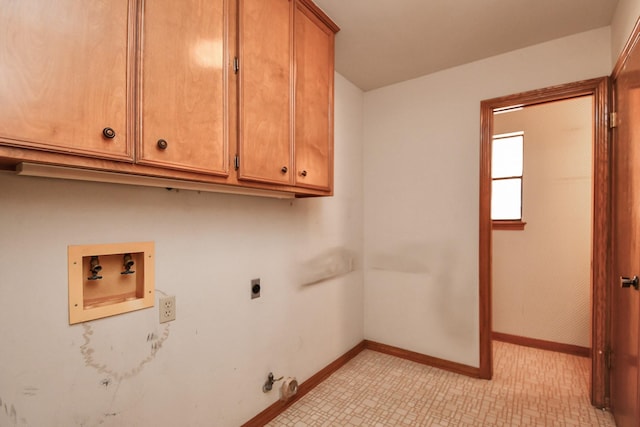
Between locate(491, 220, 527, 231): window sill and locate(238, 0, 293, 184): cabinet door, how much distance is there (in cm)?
251

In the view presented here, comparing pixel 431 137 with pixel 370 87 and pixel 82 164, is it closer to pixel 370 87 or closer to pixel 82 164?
pixel 370 87

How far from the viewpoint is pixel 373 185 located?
2.90m

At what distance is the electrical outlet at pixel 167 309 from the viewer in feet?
4.50

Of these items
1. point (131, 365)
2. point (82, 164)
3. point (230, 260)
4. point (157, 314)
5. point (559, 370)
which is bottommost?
point (559, 370)

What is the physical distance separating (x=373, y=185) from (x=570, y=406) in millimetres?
2088

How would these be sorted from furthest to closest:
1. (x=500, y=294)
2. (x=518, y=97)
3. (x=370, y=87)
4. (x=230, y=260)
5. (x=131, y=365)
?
(x=500, y=294) < (x=370, y=87) < (x=518, y=97) < (x=230, y=260) < (x=131, y=365)

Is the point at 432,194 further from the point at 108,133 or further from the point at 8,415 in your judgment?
the point at 8,415

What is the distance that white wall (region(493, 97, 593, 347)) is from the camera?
275cm

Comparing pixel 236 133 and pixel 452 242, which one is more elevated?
pixel 236 133

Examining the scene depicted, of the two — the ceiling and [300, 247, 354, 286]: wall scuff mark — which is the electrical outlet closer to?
[300, 247, 354, 286]: wall scuff mark

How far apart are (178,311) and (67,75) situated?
1.02 metres

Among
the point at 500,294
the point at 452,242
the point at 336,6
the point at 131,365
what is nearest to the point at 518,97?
the point at 452,242

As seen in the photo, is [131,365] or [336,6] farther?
[336,6]

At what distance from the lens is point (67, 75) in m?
0.86
